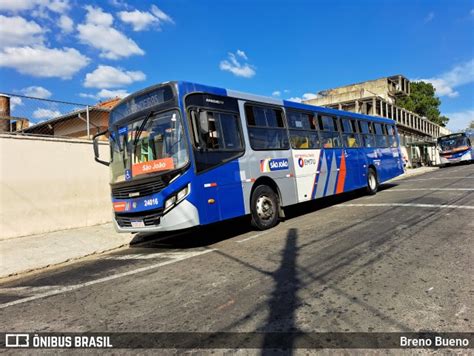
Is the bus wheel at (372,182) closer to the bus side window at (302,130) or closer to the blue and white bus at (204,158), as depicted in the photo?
the bus side window at (302,130)

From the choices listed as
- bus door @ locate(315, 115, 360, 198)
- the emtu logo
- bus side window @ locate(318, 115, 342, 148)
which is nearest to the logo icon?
bus door @ locate(315, 115, 360, 198)

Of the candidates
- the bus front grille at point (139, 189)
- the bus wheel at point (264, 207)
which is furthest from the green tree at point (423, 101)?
the bus front grille at point (139, 189)

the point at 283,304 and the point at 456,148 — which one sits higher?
the point at 456,148

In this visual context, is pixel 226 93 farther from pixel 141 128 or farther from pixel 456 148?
pixel 456 148

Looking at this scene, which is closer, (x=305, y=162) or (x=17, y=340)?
(x=17, y=340)

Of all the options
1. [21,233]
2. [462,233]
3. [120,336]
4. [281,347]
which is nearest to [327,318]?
[281,347]

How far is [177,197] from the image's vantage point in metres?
6.25

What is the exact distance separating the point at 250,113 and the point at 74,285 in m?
5.10

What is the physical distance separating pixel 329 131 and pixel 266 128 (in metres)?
3.45

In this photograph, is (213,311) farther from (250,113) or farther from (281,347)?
(250,113)

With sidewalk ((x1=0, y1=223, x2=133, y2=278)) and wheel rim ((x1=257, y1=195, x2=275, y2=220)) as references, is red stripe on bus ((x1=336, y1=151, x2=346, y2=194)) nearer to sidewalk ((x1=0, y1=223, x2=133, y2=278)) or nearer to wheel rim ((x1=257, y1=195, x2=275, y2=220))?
wheel rim ((x1=257, y1=195, x2=275, y2=220))

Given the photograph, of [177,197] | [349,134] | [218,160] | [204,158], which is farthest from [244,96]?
[349,134]

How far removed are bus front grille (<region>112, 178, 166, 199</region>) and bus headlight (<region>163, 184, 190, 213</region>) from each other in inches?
10.3

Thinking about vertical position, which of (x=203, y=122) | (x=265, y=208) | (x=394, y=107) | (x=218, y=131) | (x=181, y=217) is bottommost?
(x=265, y=208)
